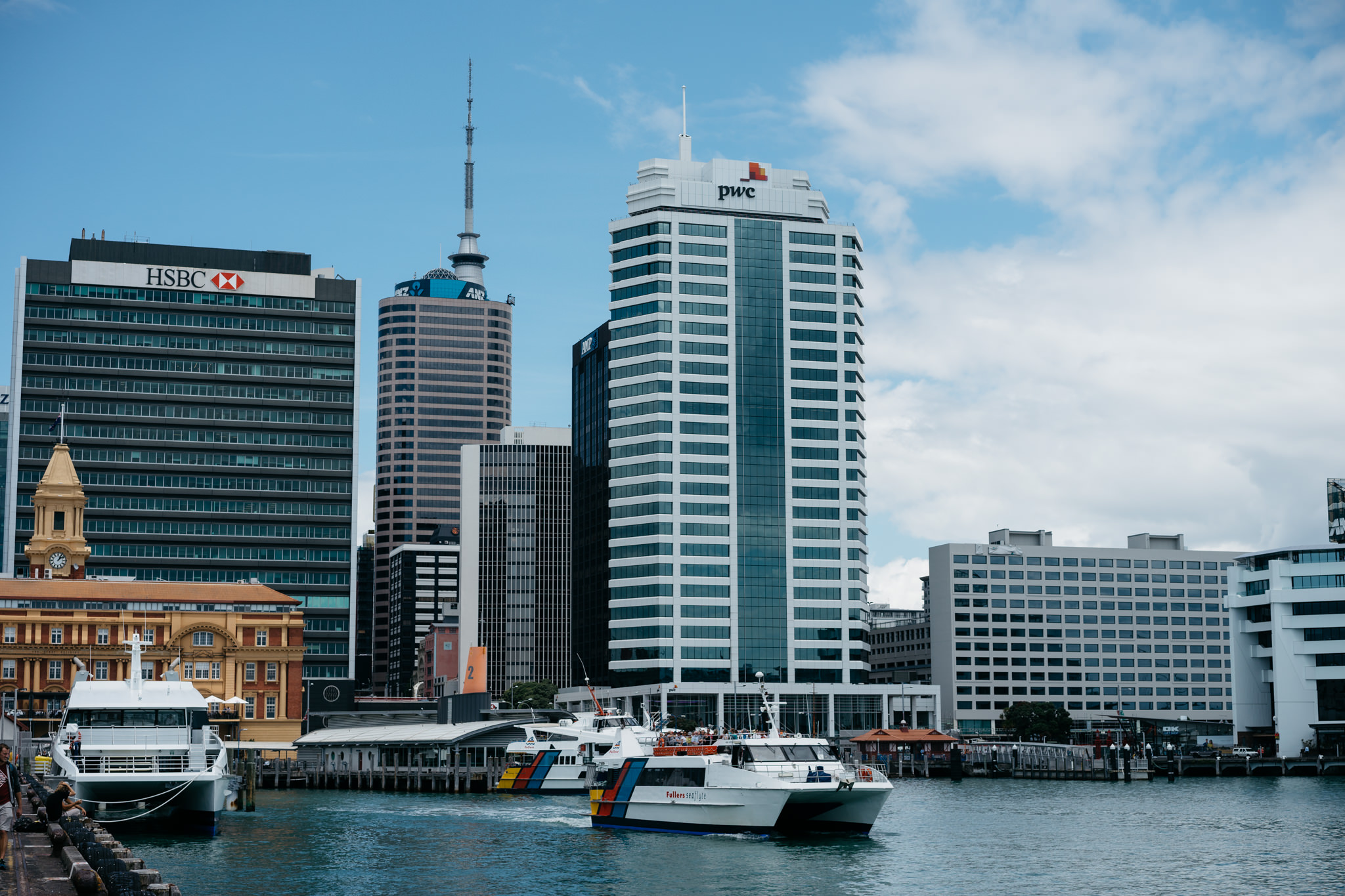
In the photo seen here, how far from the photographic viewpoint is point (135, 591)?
161m

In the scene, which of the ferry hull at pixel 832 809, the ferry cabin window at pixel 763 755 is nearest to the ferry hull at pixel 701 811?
the ferry hull at pixel 832 809

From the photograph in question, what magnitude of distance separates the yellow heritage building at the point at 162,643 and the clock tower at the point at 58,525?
11.3m

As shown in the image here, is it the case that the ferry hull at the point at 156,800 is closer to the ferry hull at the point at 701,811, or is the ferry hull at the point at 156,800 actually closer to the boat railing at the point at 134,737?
the boat railing at the point at 134,737

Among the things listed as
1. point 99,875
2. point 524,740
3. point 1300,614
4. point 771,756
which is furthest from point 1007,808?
point 1300,614

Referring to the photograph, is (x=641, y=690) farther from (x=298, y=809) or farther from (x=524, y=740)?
(x=298, y=809)

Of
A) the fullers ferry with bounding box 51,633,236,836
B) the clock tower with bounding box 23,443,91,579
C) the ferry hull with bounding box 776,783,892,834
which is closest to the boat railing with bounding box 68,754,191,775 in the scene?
the fullers ferry with bounding box 51,633,236,836

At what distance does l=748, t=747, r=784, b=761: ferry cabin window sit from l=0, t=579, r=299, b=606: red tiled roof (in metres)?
102

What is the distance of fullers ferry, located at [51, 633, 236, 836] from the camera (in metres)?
71.9

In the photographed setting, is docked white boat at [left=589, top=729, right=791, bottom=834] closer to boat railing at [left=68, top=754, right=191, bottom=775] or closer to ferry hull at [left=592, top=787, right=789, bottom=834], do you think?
ferry hull at [left=592, top=787, right=789, bottom=834]

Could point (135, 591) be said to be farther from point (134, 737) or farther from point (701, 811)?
point (701, 811)

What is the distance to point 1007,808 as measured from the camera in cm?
10019

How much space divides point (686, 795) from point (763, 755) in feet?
18.3

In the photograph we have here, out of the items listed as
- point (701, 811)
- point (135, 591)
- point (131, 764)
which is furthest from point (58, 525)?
point (701, 811)

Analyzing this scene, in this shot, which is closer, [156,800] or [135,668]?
[156,800]
